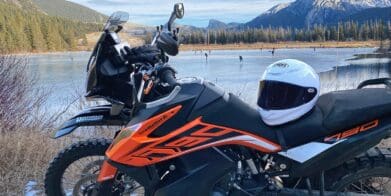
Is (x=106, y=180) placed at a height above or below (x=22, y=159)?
above

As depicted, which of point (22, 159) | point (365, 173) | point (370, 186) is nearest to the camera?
point (365, 173)

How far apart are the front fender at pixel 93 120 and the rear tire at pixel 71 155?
0.60ft

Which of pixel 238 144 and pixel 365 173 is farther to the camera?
pixel 365 173

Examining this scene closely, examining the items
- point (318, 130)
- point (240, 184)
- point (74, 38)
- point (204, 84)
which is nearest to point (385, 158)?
point (318, 130)

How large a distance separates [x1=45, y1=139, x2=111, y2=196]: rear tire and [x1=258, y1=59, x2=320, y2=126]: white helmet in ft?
4.30

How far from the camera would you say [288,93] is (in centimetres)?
282

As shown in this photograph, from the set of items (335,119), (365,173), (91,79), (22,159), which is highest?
(91,79)

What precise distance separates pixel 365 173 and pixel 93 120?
1786 millimetres

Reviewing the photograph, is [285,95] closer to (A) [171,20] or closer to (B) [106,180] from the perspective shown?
(A) [171,20]

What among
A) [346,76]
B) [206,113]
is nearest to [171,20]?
[206,113]

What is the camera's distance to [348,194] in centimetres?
292

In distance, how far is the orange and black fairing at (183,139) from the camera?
2.77 m

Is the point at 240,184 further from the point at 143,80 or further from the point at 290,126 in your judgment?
the point at 143,80

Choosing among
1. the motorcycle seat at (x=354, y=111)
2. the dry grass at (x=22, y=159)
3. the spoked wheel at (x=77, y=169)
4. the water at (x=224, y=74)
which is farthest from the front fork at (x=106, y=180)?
the water at (x=224, y=74)
